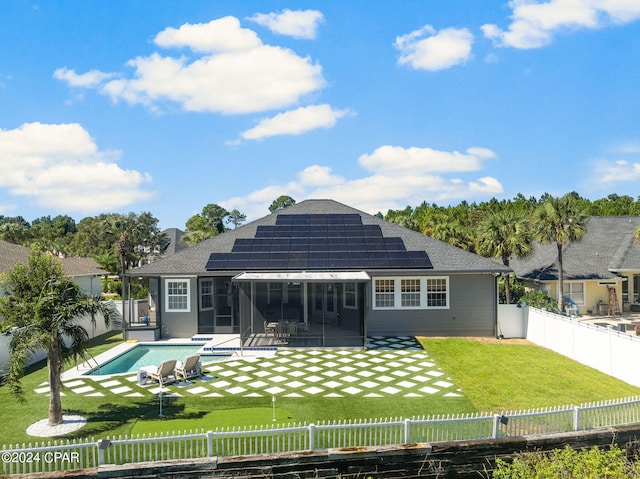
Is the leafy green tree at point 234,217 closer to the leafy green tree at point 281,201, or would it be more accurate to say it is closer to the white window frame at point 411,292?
the leafy green tree at point 281,201

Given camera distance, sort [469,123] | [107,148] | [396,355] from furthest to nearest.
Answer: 1. [469,123]
2. [107,148]
3. [396,355]

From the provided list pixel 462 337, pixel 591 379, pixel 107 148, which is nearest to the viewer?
pixel 591 379

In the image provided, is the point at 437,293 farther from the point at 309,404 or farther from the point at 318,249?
the point at 309,404

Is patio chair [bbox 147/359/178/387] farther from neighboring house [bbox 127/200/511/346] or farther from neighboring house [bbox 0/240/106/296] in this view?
neighboring house [bbox 0/240/106/296]

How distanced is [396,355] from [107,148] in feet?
56.1

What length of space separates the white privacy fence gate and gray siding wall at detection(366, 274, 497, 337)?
10.8 m

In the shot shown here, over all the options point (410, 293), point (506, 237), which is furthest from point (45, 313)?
point (506, 237)

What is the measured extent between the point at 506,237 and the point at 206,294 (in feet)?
52.5

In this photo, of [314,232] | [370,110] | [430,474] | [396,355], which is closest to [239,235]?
[314,232]

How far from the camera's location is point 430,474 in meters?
6.88

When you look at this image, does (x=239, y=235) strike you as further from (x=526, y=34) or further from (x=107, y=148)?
(x=526, y=34)

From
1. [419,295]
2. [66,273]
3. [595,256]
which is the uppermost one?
[595,256]

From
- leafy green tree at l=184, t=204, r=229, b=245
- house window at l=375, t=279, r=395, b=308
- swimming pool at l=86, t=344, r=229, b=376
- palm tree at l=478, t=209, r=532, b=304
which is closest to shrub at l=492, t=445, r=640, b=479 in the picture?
swimming pool at l=86, t=344, r=229, b=376

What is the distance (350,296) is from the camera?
18.0 m
